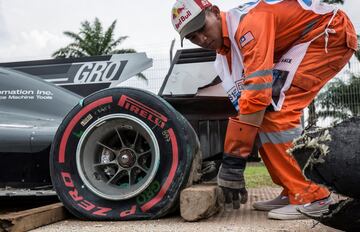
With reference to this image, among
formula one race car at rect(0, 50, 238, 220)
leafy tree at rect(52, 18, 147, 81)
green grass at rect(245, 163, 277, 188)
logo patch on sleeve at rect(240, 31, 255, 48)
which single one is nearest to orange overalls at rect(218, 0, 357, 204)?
logo patch on sleeve at rect(240, 31, 255, 48)

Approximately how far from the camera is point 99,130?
2.98m

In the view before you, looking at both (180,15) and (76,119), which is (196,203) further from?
(180,15)

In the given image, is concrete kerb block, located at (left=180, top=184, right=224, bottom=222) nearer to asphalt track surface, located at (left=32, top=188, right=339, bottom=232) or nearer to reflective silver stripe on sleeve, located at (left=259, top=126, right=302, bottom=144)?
asphalt track surface, located at (left=32, top=188, right=339, bottom=232)

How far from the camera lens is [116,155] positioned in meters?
3.02

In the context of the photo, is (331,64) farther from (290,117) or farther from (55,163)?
(55,163)

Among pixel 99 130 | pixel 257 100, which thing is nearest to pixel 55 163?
pixel 99 130

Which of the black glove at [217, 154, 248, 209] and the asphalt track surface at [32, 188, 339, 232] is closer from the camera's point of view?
the asphalt track surface at [32, 188, 339, 232]

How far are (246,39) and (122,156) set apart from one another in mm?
937

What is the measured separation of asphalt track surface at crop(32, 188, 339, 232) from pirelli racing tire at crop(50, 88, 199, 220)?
89 millimetres

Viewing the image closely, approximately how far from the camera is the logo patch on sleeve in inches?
107

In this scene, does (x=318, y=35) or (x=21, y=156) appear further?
(x=21, y=156)

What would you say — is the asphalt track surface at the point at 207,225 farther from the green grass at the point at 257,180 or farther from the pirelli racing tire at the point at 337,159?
the green grass at the point at 257,180

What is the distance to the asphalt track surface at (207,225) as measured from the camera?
2.34 metres

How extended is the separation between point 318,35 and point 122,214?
1434 mm
